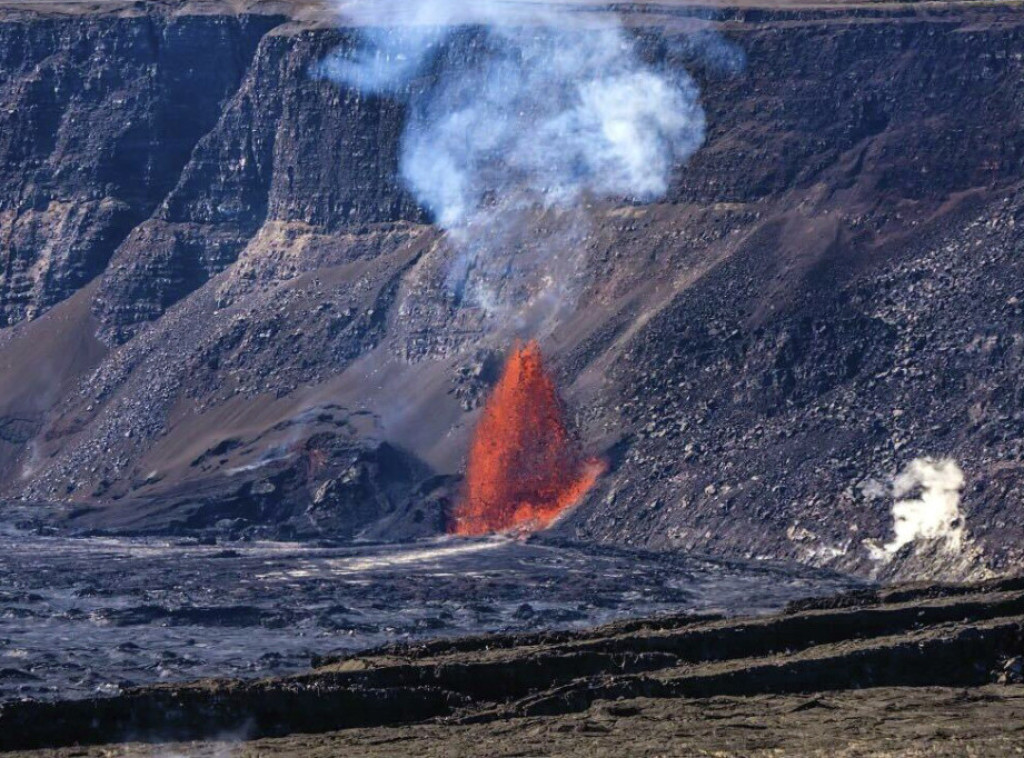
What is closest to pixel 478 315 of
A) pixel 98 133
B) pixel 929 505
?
pixel 929 505

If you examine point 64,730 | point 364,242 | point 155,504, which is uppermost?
point 364,242

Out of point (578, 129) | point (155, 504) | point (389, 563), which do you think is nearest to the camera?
point (389, 563)

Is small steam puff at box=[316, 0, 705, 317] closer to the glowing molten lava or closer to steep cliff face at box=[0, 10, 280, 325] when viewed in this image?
steep cliff face at box=[0, 10, 280, 325]

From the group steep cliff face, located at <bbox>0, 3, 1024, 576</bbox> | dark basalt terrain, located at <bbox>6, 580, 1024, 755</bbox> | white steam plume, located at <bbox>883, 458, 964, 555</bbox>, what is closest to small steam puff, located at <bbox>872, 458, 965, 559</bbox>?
white steam plume, located at <bbox>883, 458, 964, 555</bbox>

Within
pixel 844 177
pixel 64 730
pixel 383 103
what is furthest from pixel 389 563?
pixel 64 730

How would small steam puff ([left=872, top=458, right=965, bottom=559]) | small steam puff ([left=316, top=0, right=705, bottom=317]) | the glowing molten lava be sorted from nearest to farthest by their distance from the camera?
small steam puff ([left=872, top=458, right=965, bottom=559])
the glowing molten lava
small steam puff ([left=316, top=0, right=705, bottom=317])

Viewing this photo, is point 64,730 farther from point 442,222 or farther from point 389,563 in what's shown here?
point 442,222

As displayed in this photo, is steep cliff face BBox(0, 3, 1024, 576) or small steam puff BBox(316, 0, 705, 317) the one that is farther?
small steam puff BBox(316, 0, 705, 317)

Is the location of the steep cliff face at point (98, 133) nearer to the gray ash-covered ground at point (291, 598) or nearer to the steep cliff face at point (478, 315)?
the steep cliff face at point (478, 315)
